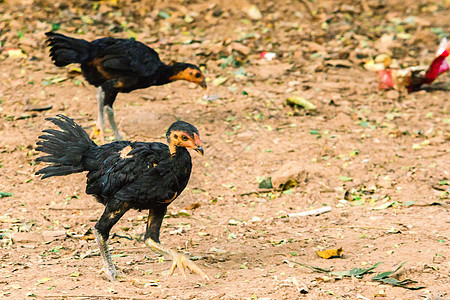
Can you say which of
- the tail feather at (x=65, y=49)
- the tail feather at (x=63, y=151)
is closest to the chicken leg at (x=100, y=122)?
the tail feather at (x=65, y=49)

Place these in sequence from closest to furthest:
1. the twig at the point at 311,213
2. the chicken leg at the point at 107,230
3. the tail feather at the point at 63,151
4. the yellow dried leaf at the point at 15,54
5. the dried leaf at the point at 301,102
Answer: the chicken leg at the point at 107,230 → the tail feather at the point at 63,151 → the twig at the point at 311,213 → the dried leaf at the point at 301,102 → the yellow dried leaf at the point at 15,54

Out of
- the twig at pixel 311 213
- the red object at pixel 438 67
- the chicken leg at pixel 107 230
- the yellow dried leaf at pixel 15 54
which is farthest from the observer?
the yellow dried leaf at pixel 15 54

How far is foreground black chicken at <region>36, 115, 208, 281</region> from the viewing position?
3.96m

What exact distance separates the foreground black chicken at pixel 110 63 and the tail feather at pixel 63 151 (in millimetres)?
2196

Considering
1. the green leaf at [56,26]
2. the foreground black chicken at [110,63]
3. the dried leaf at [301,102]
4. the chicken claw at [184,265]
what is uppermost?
the foreground black chicken at [110,63]

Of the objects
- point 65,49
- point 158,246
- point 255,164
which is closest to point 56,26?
point 65,49

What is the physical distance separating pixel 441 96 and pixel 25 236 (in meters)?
6.40

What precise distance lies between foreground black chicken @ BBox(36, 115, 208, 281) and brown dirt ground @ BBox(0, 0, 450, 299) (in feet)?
1.14

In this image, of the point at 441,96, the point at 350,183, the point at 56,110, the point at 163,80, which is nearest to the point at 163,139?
the point at 163,80

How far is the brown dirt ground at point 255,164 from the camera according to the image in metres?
4.09

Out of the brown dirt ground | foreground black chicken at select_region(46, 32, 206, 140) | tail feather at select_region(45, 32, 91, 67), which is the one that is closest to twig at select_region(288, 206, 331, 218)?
the brown dirt ground

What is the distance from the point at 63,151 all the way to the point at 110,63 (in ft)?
7.80

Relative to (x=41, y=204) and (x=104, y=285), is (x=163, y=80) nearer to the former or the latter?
(x=41, y=204)

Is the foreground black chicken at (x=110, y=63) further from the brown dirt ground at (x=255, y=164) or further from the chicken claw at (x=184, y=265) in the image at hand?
the chicken claw at (x=184, y=265)
